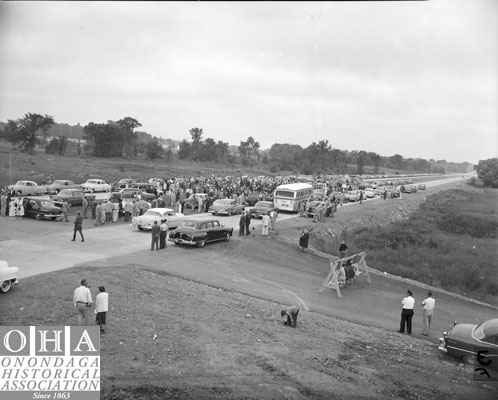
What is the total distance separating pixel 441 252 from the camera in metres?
30.3

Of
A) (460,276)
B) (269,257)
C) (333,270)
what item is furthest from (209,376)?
(460,276)

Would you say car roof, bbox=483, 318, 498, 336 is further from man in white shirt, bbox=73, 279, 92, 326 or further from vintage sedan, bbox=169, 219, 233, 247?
vintage sedan, bbox=169, 219, 233, 247

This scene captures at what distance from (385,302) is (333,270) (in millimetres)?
2495

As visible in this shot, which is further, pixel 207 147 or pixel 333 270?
pixel 207 147

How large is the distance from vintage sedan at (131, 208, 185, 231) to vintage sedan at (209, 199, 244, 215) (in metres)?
6.59

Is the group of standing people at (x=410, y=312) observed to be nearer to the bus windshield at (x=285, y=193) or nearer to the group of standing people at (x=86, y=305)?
the group of standing people at (x=86, y=305)

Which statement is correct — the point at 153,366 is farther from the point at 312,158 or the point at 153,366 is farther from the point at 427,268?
the point at 312,158

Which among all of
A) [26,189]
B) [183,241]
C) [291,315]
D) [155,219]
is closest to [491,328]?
[291,315]

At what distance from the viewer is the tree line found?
73812 millimetres

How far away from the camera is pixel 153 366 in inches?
346

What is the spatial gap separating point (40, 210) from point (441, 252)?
2552 centimetres

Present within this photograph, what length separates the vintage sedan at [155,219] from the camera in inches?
965

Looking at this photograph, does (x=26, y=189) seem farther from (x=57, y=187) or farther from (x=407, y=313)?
(x=407, y=313)

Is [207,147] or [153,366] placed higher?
[207,147]
